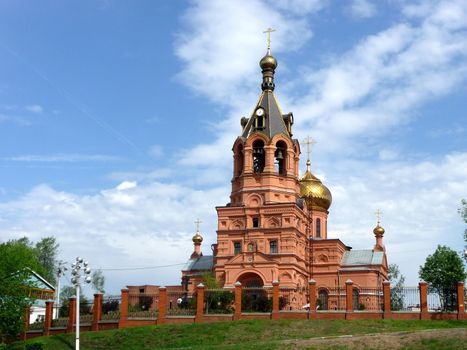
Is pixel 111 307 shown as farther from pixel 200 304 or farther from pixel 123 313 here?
pixel 200 304

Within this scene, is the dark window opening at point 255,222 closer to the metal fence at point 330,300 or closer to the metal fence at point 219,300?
the metal fence at point 330,300

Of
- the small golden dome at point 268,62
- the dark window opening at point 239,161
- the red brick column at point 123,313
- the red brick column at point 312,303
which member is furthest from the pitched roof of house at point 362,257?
the red brick column at point 123,313

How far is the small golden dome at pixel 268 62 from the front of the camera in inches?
1674

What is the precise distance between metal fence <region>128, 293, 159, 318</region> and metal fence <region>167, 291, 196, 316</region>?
0.70 metres

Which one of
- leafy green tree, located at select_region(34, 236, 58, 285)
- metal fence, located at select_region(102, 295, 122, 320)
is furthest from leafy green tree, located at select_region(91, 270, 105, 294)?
metal fence, located at select_region(102, 295, 122, 320)

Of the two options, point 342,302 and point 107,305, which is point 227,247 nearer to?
point 342,302

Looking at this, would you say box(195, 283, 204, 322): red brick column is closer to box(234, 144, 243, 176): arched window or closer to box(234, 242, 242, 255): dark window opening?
box(234, 242, 242, 255): dark window opening

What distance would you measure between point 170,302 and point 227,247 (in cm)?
891

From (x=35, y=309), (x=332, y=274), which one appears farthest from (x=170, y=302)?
(x=332, y=274)

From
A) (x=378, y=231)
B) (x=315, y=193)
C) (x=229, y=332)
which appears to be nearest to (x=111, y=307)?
(x=229, y=332)

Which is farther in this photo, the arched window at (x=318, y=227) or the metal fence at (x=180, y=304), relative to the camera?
the arched window at (x=318, y=227)

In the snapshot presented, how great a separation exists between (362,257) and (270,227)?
401 inches

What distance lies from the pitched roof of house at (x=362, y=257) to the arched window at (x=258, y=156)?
9776mm

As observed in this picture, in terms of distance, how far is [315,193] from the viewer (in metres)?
46.7
